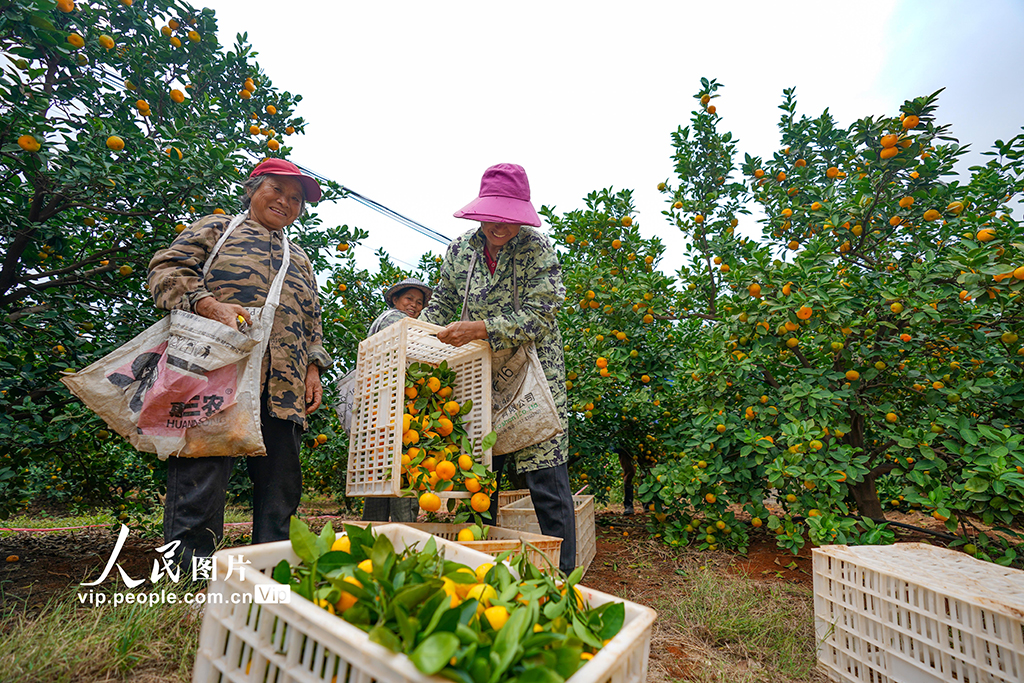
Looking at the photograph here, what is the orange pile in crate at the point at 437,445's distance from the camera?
67.6 inches

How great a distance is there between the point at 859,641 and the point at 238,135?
3.84 m

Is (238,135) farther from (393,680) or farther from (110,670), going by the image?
(393,680)

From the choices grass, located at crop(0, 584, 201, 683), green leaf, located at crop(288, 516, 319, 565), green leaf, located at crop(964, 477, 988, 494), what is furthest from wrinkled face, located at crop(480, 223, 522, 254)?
green leaf, located at crop(964, 477, 988, 494)

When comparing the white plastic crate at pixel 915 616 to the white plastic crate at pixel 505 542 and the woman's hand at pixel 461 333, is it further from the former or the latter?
the woman's hand at pixel 461 333

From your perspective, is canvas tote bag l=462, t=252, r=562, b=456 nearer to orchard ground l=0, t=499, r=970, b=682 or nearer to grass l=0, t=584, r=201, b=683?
orchard ground l=0, t=499, r=970, b=682

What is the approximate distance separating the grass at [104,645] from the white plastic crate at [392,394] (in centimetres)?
63

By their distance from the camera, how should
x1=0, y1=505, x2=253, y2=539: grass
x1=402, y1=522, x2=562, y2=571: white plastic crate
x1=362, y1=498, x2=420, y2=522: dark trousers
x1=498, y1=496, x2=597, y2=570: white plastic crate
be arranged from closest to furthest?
1. x1=402, y1=522, x2=562, y2=571: white plastic crate
2. x1=362, y1=498, x2=420, y2=522: dark trousers
3. x1=498, y1=496, x2=597, y2=570: white plastic crate
4. x1=0, y1=505, x2=253, y2=539: grass

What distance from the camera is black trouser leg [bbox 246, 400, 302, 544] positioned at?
1897mm

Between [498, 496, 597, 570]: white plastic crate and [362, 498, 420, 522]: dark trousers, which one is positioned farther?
[498, 496, 597, 570]: white plastic crate

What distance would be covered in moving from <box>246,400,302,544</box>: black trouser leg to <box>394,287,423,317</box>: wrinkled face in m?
1.39

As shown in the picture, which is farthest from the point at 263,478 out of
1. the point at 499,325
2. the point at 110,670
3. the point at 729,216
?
the point at 729,216

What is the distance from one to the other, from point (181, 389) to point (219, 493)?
15.9 inches

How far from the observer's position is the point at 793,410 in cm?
260

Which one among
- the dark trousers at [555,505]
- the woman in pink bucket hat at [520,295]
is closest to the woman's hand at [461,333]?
the woman in pink bucket hat at [520,295]
